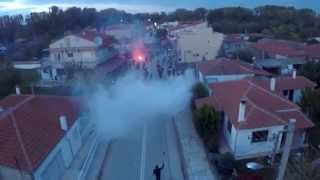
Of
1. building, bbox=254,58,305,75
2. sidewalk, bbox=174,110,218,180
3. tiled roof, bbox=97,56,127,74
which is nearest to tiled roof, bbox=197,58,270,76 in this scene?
building, bbox=254,58,305,75

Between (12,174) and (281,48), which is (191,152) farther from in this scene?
(281,48)

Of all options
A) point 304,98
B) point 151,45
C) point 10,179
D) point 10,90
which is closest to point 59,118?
point 10,179

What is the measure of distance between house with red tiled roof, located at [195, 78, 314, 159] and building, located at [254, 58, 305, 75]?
15.0 meters

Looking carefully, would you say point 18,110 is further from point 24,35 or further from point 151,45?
point 24,35

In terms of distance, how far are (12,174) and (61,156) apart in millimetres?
3418

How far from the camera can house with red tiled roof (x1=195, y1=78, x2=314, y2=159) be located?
65.9ft

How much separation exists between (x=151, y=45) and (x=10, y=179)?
2133 inches

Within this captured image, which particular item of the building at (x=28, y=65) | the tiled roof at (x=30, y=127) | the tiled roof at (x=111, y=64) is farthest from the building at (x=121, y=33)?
the tiled roof at (x=30, y=127)

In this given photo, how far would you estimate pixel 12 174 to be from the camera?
50.3 feet

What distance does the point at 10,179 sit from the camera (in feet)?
50.6

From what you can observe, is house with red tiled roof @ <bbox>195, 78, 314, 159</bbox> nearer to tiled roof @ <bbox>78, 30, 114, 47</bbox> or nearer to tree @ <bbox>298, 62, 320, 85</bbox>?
tree @ <bbox>298, 62, 320, 85</bbox>

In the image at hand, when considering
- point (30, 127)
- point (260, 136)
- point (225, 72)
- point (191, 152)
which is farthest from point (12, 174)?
point (225, 72)

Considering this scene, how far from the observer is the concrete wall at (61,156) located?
53.0 feet

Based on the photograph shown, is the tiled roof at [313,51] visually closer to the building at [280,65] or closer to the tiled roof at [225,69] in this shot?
the building at [280,65]
